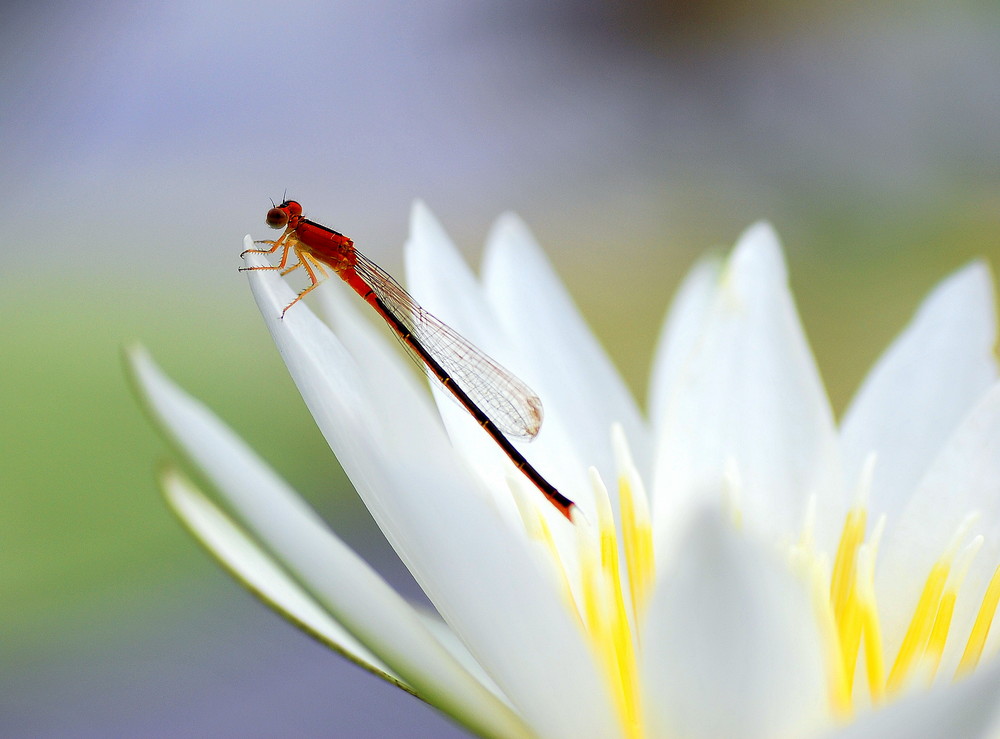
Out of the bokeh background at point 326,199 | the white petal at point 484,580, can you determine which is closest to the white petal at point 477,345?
the white petal at point 484,580

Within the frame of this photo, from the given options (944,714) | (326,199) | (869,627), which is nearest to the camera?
(944,714)

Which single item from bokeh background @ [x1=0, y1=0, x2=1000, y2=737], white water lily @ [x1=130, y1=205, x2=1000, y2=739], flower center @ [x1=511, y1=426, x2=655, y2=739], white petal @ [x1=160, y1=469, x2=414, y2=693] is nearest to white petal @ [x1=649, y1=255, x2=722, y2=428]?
white water lily @ [x1=130, y1=205, x2=1000, y2=739]

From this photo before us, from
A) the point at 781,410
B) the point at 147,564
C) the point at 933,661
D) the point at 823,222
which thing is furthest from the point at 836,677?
the point at 823,222

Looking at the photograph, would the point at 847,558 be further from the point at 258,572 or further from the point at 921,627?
the point at 258,572

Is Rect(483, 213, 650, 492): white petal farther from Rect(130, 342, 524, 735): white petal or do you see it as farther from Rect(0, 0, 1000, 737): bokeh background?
Rect(0, 0, 1000, 737): bokeh background

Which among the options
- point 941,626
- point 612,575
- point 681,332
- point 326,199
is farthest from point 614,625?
point 326,199
